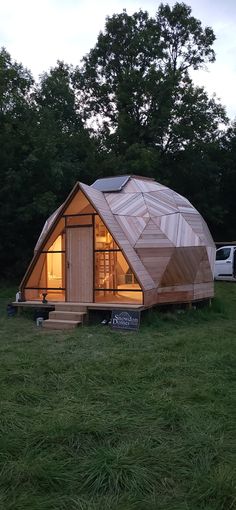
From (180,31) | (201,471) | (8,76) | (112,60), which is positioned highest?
Answer: (180,31)

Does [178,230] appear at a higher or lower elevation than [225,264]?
higher

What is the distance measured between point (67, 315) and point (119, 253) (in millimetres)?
1768

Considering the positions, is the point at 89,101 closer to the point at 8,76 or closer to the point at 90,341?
the point at 8,76

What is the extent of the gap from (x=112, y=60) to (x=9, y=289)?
50.3 feet

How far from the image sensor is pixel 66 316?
10.3 meters

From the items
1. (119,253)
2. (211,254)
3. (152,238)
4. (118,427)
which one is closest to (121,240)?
(119,253)

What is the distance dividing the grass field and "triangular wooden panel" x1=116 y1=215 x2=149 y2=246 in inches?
146

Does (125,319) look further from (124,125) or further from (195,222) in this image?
(124,125)

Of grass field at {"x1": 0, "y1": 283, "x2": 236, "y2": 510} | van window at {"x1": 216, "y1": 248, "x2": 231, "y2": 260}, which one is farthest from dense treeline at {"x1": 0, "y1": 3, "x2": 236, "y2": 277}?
grass field at {"x1": 0, "y1": 283, "x2": 236, "y2": 510}

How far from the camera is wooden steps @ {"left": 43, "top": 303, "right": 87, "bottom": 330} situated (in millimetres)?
10086

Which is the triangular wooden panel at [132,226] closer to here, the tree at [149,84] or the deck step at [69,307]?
the deck step at [69,307]

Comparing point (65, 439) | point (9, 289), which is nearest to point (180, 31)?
point (9, 289)

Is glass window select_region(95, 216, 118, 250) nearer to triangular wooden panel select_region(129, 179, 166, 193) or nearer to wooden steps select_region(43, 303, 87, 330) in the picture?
wooden steps select_region(43, 303, 87, 330)

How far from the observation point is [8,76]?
18.2 metres
